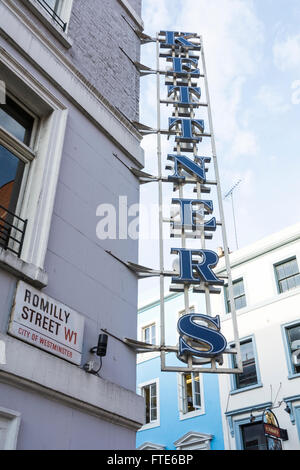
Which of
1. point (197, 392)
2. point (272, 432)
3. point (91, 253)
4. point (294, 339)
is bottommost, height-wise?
point (272, 432)

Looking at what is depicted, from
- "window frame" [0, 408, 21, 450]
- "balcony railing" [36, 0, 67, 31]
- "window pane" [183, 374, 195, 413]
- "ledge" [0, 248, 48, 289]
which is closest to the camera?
"window frame" [0, 408, 21, 450]

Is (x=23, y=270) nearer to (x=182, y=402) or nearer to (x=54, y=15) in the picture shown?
(x=54, y=15)

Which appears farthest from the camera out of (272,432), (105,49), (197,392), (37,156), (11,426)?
(197,392)

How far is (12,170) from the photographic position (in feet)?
24.4

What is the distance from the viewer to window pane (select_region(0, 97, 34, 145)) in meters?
7.71

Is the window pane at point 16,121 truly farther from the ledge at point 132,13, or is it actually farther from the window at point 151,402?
the window at point 151,402

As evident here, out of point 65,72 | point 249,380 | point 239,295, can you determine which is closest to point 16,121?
point 65,72

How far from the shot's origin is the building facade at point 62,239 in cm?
592

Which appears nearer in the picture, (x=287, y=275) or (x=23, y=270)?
(x=23, y=270)

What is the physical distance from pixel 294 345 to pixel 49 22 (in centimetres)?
1457

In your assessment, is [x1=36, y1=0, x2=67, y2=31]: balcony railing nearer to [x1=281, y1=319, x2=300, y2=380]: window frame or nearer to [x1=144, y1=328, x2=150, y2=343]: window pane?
[x1=281, y1=319, x2=300, y2=380]: window frame

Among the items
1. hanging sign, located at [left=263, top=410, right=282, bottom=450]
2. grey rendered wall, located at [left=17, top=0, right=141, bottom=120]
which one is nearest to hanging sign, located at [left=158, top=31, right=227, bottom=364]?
grey rendered wall, located at [left=17, top=0, right=141, bottom=120]

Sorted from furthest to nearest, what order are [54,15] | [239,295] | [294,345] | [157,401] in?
1. [157,401]
2. [239,295]
3. [294,345]
4. [54,15]

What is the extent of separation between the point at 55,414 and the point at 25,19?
646cm
